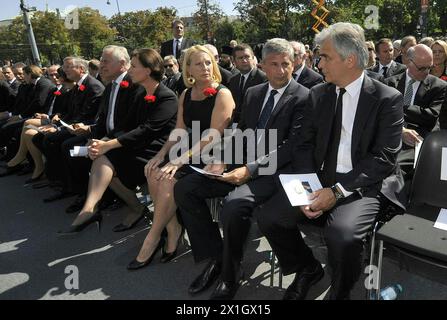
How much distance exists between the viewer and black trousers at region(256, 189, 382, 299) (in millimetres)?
1998

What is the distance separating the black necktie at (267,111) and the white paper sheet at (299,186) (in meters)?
0.66

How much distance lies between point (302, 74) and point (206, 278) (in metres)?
3.03

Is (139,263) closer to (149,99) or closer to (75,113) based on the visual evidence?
(149,99)

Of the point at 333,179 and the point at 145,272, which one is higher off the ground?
the point at 333,179

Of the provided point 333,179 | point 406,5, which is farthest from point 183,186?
point 406,5

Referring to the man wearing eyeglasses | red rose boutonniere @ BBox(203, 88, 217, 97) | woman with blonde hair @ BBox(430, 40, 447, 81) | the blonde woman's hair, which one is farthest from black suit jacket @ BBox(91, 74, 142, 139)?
woman with blonde hair @ BBox(430, 40, 447, 81)

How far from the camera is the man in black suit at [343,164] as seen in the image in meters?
2.11

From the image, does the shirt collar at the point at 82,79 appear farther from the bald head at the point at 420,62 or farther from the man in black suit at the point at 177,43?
the bald head at the point at 420,62

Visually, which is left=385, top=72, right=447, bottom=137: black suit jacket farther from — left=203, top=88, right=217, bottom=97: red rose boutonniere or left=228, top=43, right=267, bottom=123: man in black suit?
left=228, top=43, right=267, bottom=123: man in black suit

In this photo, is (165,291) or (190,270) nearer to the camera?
(165,291)

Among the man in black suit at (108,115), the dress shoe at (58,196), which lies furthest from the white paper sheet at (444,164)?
the dress shoe at (58,196)
